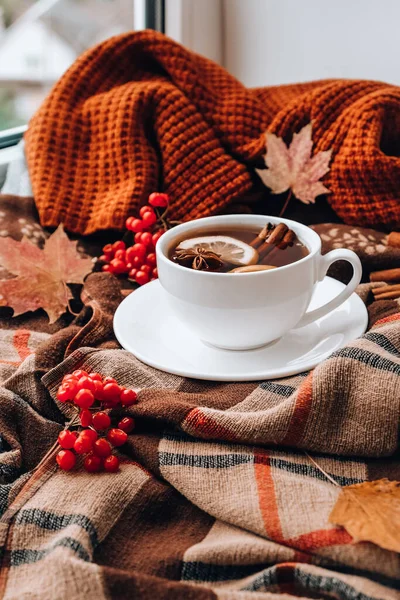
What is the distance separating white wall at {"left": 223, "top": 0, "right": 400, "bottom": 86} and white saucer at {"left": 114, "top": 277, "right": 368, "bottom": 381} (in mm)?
807

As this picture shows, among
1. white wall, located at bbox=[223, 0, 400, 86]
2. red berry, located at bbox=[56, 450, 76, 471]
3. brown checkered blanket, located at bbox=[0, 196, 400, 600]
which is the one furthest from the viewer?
white wall, located at bbox=[223, 0, 400, 86]

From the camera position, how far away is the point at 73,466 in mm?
565

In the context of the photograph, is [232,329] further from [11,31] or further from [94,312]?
[11,31]

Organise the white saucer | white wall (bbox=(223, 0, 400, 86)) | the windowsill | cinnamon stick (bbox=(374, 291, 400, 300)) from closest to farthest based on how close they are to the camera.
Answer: the white saucer, cinnamon stick (bbox=(374, 291, 400, 300)), the windowsill, white wall (bbox=(223, 0, 400, 86))

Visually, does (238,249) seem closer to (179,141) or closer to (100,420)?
(100,420)

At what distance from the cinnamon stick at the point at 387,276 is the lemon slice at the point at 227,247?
0.22m

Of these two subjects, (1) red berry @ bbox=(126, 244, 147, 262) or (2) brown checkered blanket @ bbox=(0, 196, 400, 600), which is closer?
(2) brown checkered blanket @ bbox=(0, 196, 400, 600)

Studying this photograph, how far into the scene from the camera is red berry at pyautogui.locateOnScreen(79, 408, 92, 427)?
23.0 inches

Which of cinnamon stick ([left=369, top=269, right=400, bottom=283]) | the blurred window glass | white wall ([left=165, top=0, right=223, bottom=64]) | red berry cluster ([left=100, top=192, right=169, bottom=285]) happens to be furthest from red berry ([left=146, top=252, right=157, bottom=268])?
white wall ([left=165, top=0, right=223, bottom=64])

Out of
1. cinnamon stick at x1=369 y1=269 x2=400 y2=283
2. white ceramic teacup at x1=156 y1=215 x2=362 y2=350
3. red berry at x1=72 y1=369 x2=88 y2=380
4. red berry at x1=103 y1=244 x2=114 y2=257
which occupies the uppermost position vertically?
white ceramic teacup at x1=156 y1=215 x2=362 y2=350

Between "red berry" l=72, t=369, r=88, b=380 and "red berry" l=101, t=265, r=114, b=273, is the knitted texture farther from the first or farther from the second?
"red berry" l=72, t=369, r=88, b=380

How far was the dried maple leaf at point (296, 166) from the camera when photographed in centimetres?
100

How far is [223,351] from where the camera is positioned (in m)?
0.71

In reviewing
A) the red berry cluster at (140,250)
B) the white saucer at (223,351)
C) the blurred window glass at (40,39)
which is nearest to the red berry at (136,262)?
the red berry cluster at (140,250)
